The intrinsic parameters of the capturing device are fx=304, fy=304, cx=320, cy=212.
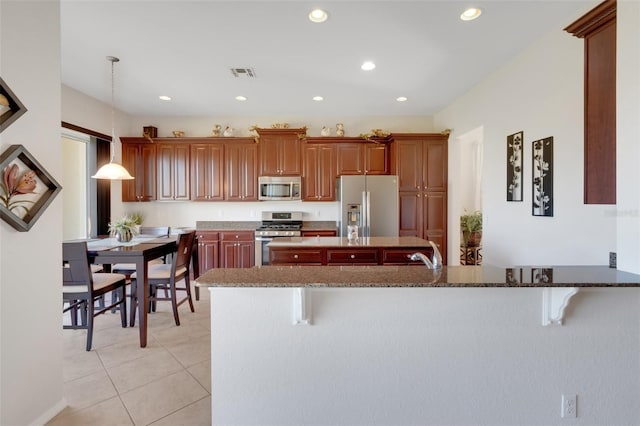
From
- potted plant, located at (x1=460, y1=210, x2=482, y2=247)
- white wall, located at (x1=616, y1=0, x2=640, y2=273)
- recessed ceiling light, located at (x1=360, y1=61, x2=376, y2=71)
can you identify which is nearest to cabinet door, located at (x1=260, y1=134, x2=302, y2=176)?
recessed ceiling light, located at (x1=360, y1=61, x2=376, y2=71)

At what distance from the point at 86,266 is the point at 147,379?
43.5 inches

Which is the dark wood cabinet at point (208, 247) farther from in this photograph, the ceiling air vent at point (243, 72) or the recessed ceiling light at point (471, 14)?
the recessed ceiling light at point (471, 14)

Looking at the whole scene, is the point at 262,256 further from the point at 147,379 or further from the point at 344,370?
the point at 344,370

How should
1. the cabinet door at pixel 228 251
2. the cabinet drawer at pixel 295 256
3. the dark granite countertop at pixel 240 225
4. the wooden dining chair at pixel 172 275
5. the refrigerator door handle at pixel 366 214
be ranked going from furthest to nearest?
1. the dark granite countertop at pixel 240 225
2. the cabinet door at pixel 228 251
3. the refrigerator door handle at pixel 366 214
4. the cabinet drawer at pixel 295 256
5. the wooden dining chair at pixel 172 275

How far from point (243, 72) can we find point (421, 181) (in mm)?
3155

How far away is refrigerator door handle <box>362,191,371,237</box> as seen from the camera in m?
4.72

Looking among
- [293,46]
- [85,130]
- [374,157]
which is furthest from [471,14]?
[85,130]

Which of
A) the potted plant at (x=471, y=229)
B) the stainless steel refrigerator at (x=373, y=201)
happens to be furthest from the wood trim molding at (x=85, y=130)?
the potted plant at (x=471, y=229)

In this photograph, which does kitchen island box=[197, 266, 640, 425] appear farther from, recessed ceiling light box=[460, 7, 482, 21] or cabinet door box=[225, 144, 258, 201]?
cabinet door box=[225, 144, 258, 201]

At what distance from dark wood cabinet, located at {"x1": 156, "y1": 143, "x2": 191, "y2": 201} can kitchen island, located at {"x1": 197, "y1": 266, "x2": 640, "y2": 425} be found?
4.36m

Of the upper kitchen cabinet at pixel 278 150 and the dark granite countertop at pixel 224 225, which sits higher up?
the upper kitchen cabinet at pixel 278 150

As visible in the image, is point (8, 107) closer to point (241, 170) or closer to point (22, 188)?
point (22, 188)

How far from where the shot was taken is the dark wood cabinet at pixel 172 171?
526 cm

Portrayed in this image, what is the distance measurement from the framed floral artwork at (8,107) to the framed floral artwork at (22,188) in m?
0.13
